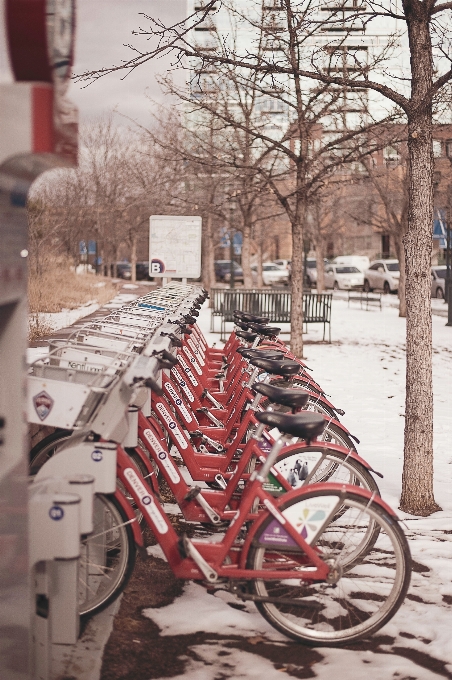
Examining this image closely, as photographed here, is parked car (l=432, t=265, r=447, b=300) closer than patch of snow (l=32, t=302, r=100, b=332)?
No

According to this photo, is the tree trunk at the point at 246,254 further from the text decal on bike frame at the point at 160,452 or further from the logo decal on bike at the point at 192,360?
the text decal on bike frame at the point at 160,452

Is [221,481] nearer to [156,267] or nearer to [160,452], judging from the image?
[160,452]

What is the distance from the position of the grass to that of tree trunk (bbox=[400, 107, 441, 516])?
694 centimetres

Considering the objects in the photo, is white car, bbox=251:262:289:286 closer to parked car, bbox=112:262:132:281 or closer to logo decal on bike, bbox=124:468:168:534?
parked car, bbox=112:262:132:281

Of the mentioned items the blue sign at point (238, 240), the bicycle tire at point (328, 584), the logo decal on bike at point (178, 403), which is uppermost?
the blue sign at point (238, 240)

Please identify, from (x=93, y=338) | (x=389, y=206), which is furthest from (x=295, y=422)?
(x=389, y=206)

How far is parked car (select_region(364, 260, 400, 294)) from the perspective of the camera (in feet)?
114

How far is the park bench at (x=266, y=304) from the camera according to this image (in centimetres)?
1691

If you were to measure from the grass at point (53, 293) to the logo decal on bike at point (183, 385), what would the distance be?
5726mm

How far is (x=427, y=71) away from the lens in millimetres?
5555

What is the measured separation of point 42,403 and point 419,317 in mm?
2845

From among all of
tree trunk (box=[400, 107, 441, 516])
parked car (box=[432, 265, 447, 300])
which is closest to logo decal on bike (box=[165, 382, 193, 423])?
tree trunk (box=[400, 107, 441, 516])

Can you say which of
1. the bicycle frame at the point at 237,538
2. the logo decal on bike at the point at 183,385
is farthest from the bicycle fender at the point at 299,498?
the logo decal on bike at the point at 183,385

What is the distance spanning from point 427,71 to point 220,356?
3.88m
